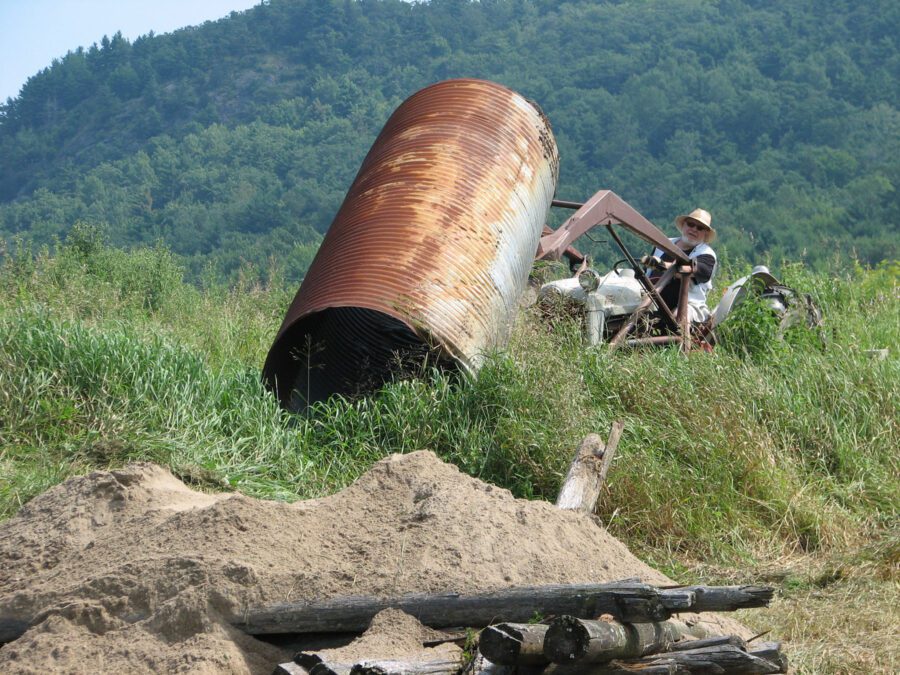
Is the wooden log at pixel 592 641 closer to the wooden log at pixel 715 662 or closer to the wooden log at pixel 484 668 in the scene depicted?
the wooden log at pixel 715 662

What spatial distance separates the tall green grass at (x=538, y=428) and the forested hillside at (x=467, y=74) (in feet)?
71.6

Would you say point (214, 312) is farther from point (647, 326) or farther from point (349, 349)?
point (647, 326)

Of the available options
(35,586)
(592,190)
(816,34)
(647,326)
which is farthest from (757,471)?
(816,34)

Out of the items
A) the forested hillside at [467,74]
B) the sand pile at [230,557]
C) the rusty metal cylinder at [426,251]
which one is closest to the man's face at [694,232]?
the rusty metal cylinder at [426,251]

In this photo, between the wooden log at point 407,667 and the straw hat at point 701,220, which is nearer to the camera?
the wooden log at point 407,667

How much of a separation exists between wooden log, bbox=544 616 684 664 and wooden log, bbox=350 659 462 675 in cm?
37

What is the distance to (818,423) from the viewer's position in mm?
7133

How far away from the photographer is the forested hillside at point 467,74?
1588 inches

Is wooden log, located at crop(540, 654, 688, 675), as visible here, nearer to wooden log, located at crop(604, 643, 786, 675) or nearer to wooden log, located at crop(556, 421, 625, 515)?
wooden log, located at crop(604, 643, 786, 675)

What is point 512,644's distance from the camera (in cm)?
324

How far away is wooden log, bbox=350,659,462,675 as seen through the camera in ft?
10.7

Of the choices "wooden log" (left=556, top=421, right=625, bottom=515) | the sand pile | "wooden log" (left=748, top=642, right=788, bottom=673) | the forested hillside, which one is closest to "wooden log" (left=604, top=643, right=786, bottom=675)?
"wooden log" (left=748, top=642, right=788, bottom=673)

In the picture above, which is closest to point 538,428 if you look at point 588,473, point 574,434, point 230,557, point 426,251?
point 574,434

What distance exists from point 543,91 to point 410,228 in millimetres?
51381
